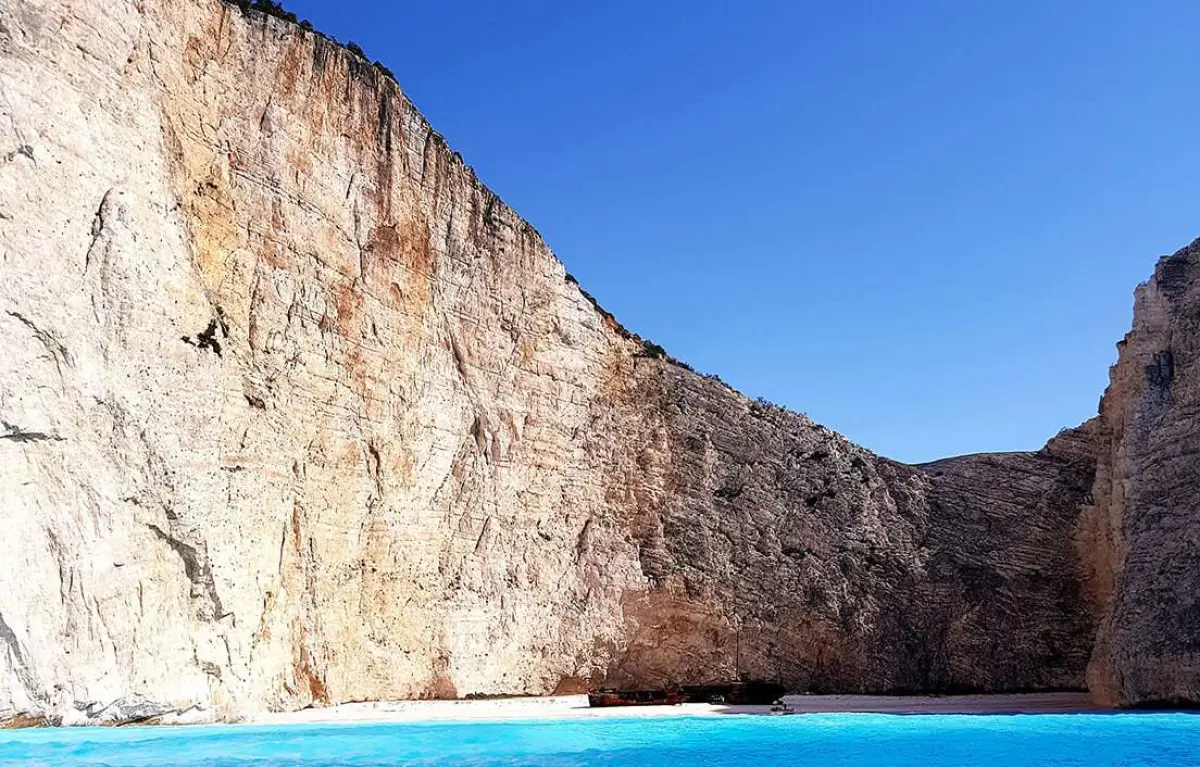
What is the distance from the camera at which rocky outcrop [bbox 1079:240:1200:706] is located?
2119cm

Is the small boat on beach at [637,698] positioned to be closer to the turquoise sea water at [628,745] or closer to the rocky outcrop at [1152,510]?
the turquoise sea water at [628,745]

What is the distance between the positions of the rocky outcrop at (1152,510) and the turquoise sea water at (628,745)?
2471 millimetres

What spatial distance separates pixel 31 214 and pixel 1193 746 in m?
17.2

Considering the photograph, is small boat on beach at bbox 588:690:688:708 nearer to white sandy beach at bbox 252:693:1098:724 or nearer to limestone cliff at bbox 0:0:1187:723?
white sandy beach at bbox 252:693:1098:724

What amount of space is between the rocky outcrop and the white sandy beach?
71.6 inches

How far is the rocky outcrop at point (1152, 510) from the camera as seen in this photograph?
834 inches

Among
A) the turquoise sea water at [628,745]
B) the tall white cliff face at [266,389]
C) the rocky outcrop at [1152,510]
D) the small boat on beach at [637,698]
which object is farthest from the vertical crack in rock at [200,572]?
the rocky outcrop at [1152,510]

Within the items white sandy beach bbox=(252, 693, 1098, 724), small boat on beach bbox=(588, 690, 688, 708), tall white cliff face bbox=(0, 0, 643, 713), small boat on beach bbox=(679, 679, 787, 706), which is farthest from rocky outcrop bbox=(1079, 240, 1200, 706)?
tall white cliff face bbox=(0, 0, 643, 713)

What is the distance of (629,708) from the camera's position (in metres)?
22.1

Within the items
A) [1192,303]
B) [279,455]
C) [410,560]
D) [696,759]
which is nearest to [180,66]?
[279,455]

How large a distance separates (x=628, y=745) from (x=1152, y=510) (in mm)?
14492

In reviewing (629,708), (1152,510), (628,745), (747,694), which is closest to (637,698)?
(629,708)

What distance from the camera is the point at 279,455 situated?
18.7 metres

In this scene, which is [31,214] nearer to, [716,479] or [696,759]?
[696,759]
